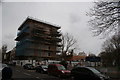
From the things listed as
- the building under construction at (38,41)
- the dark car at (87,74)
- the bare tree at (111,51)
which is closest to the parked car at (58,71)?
the dark car at (87,74)

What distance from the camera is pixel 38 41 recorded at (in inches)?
2886

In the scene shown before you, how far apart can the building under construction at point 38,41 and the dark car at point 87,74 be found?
5187cm

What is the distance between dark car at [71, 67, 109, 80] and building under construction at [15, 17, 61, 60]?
170 ft

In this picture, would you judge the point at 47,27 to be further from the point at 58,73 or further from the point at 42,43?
the point at 58,73

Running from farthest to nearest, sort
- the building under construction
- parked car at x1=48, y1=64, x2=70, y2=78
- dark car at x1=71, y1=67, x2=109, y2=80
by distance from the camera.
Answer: the building under construction
parked car at x1=48, y1=64, x2=70, y2=78
dark car at x1=71, y1=67, x2=109, y2=80

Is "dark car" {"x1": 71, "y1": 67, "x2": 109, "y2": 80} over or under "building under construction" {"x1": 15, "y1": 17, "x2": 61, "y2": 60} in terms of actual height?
under

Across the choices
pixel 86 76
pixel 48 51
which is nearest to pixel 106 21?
pixel 86 76

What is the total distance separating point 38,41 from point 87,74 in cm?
5732

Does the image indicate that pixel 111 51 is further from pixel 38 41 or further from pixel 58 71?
pixel 58 71

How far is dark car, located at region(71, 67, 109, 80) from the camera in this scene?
54.2 feet

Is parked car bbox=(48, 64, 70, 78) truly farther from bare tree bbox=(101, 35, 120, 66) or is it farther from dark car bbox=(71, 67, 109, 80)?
bare tree bbox=(101, 35, 120, 66)

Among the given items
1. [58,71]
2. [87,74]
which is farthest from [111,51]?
[87,74]

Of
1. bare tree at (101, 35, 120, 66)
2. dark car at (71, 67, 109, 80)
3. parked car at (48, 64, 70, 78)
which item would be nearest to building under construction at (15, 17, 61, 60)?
bare tree at (101, 35, 120, 66)

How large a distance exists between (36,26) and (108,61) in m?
35.4
